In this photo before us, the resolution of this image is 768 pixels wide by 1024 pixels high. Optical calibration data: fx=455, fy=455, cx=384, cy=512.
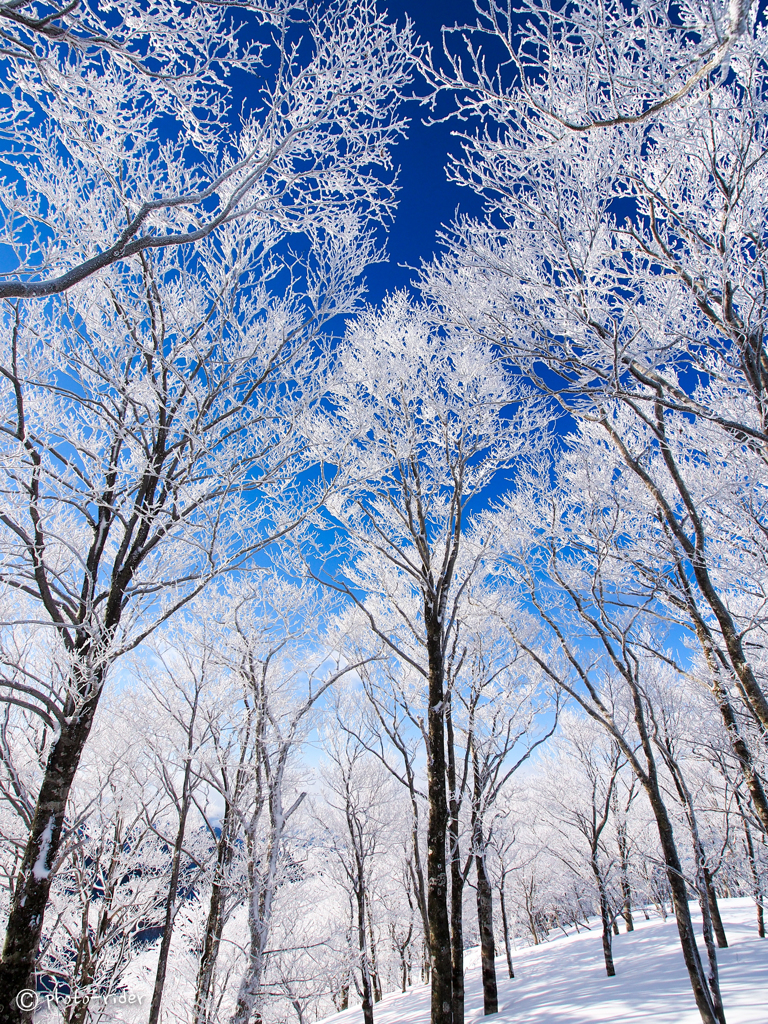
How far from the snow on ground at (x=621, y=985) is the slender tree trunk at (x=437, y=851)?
21.3ft

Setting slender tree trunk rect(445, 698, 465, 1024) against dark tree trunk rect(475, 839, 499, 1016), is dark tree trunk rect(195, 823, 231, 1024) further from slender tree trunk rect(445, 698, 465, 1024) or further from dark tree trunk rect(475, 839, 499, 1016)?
dark tree trunk rect(475, 839, 499, 1016)

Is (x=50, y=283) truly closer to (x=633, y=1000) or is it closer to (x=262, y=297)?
(x=262, y=297)

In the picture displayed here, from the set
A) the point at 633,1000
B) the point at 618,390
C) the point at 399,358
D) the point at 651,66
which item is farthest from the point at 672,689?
the point at 651,66

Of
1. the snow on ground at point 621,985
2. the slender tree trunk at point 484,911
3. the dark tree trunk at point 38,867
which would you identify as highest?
the dark tree trunk at point 38,867

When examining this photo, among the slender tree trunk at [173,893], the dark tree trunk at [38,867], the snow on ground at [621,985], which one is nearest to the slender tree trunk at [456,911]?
the snow on ground at [621,985]

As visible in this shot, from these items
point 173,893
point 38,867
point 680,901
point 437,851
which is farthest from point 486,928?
point 38,867

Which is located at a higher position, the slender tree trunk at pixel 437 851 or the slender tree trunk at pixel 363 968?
the slender tree trunk at pixel 437 851

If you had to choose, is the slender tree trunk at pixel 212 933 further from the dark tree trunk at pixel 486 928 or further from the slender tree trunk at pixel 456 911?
the dark tree trunk at pixel 486 928

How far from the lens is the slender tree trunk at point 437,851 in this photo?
4.17 metres

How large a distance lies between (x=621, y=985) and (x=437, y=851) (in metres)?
12.1

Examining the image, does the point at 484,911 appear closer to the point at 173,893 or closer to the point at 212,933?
the point at 212,933

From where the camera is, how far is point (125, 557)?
4137 millimetres

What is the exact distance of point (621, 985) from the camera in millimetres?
11234

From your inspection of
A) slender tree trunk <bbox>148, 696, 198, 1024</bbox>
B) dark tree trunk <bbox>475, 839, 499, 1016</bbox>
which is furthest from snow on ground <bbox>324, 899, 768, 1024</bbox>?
slender tree trunk <bbox>148, 696, 198, 1024</bbox>
